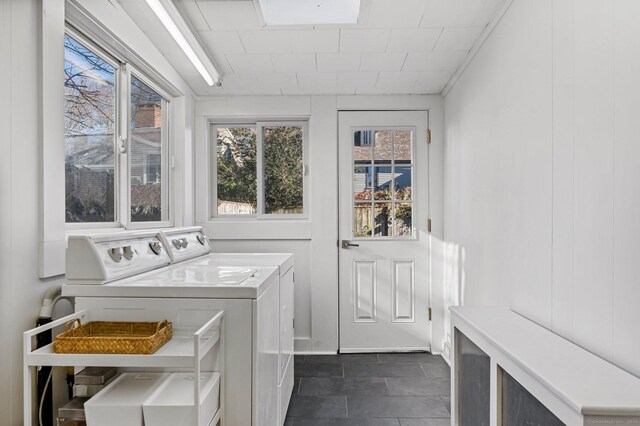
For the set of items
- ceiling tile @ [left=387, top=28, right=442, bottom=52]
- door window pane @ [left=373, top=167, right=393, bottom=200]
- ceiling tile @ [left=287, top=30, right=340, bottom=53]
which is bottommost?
door window pane @ [left=373, top=167, right=393, bottom=200]

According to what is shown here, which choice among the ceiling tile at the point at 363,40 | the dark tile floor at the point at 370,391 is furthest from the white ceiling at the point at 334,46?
the dark tile floor at the point at 370,391

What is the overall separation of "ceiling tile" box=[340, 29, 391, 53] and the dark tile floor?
224cm

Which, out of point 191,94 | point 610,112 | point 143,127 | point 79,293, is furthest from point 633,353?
point 191,94

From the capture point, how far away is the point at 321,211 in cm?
334

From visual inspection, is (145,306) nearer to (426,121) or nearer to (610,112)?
(610,112)

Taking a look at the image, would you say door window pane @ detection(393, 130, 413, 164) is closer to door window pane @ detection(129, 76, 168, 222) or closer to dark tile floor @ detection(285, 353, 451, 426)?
dark tile floor @ detection(285, 353, 451, 426)

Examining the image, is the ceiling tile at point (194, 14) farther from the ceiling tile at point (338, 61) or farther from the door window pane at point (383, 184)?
the door window pane at point (383, 184)

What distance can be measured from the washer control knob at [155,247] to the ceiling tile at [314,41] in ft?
4.61

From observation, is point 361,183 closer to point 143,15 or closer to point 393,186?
point 393,186

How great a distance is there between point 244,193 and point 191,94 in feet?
3.06

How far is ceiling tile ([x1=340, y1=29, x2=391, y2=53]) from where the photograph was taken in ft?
7.37

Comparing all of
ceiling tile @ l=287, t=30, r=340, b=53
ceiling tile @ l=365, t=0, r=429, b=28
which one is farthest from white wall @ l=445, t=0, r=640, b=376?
ceiling tile @ l=287, t=30, r=340, b=53

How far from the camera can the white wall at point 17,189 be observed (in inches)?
54.3

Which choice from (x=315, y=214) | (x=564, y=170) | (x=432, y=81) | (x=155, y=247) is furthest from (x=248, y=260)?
(x=432, y=81)
